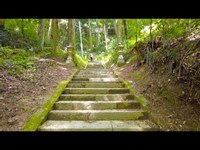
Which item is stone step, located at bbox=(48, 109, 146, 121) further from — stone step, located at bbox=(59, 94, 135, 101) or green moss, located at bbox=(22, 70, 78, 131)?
stone step, located at bbox=(59, 94, 135, 101)

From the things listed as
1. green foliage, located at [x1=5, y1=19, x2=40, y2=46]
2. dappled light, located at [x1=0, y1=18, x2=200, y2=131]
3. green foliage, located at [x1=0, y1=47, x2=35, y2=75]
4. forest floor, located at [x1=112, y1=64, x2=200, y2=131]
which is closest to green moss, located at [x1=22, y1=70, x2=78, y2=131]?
dappled light, located at [x1=0, y1=18, x2=200, y2=131]

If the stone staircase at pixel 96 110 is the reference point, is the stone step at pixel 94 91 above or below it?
above

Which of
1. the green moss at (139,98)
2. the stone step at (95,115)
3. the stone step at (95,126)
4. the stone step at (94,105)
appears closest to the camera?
the stone step at (95,126)

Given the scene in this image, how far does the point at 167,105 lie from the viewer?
491cm

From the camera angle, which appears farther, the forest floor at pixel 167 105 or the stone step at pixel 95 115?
the stone step at pixel 95 115

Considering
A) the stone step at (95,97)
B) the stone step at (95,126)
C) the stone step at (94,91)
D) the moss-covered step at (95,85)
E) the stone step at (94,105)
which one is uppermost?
the moss-covered step at (95,85)

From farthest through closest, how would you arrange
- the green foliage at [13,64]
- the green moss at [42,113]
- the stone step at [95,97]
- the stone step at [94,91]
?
1. the green foliage at [13,64]
2. the stone step at [94,91]
3. the stone step at [95,97]
4. the green moss at [42,113]

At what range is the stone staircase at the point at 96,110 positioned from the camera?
175 inches

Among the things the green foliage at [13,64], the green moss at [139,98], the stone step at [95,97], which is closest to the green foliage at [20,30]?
the green foliage at [13,64]

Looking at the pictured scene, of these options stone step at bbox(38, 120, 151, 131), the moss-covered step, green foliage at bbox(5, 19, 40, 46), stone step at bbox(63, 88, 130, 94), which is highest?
green foliage at bbox(5, 19, 40, 46)

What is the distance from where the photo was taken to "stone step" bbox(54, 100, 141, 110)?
17.8 ft

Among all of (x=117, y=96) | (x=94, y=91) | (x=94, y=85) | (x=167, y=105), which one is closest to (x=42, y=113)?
(x=94, y=91)

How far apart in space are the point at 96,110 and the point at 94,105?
0.28m

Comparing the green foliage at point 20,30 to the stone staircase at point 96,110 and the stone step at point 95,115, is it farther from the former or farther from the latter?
the stone step at point 95,115
